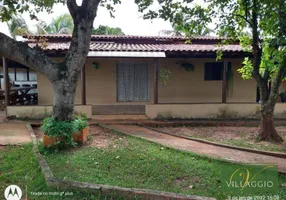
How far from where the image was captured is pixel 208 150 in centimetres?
547

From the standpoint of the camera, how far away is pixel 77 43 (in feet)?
16.5

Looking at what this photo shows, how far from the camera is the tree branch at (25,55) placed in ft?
14.0

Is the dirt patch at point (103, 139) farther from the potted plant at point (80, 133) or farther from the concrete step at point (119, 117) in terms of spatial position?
the concrete step at point (119, 117)

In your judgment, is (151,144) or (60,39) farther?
(60,39)

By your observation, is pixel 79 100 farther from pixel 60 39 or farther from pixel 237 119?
pixel 237 119

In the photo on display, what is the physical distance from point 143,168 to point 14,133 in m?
4.56

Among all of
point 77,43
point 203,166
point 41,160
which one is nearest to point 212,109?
point 203,166

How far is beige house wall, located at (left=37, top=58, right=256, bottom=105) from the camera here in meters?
10.8

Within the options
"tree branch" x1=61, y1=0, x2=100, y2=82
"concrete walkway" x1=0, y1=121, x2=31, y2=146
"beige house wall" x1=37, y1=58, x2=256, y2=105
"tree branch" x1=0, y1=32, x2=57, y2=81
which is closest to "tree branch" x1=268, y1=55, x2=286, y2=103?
"tree branch" x1=61, y1=0, x2=100, y2=82

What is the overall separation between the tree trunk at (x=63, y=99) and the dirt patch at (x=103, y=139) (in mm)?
991

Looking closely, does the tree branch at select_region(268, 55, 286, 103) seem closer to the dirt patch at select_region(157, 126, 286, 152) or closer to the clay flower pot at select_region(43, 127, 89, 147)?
the dirt patch at select_region(157, 126, 286, 152)

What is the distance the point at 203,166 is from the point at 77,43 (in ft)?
11.9

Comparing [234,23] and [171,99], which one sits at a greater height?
[234,23]

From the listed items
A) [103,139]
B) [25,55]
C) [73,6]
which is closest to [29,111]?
[103,139]
